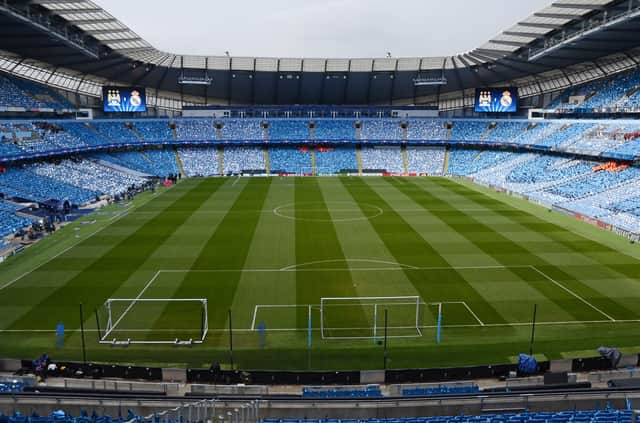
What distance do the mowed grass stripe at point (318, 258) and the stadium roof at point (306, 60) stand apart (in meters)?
27.6

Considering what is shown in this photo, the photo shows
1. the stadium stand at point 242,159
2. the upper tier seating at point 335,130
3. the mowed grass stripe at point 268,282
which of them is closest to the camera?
the mowed grass stripe at point 268,282

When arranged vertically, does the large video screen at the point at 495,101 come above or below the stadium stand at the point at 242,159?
above

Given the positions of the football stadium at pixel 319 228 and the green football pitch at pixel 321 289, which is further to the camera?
the green football pitch at pixel 321 289

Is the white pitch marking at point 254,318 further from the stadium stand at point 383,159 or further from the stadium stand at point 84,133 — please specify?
the stadium stand at point 383,159

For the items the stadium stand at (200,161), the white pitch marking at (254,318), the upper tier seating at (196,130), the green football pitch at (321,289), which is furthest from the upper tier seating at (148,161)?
the white pitch marking at (254,318)

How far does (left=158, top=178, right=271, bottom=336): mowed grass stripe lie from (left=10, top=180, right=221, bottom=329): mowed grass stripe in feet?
12.2

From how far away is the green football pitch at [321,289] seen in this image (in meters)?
21.5

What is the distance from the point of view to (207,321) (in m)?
23.5

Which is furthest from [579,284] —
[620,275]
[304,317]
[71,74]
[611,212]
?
[71,74]

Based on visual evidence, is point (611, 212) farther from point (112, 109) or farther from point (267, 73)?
point (112, 109)

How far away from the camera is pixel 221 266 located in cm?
3152

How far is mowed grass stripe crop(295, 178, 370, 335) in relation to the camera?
24.8 m

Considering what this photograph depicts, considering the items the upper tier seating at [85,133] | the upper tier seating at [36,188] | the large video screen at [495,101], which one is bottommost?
the upper tier seating at [36,188]

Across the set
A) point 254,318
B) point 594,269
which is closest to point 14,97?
point 254,318
